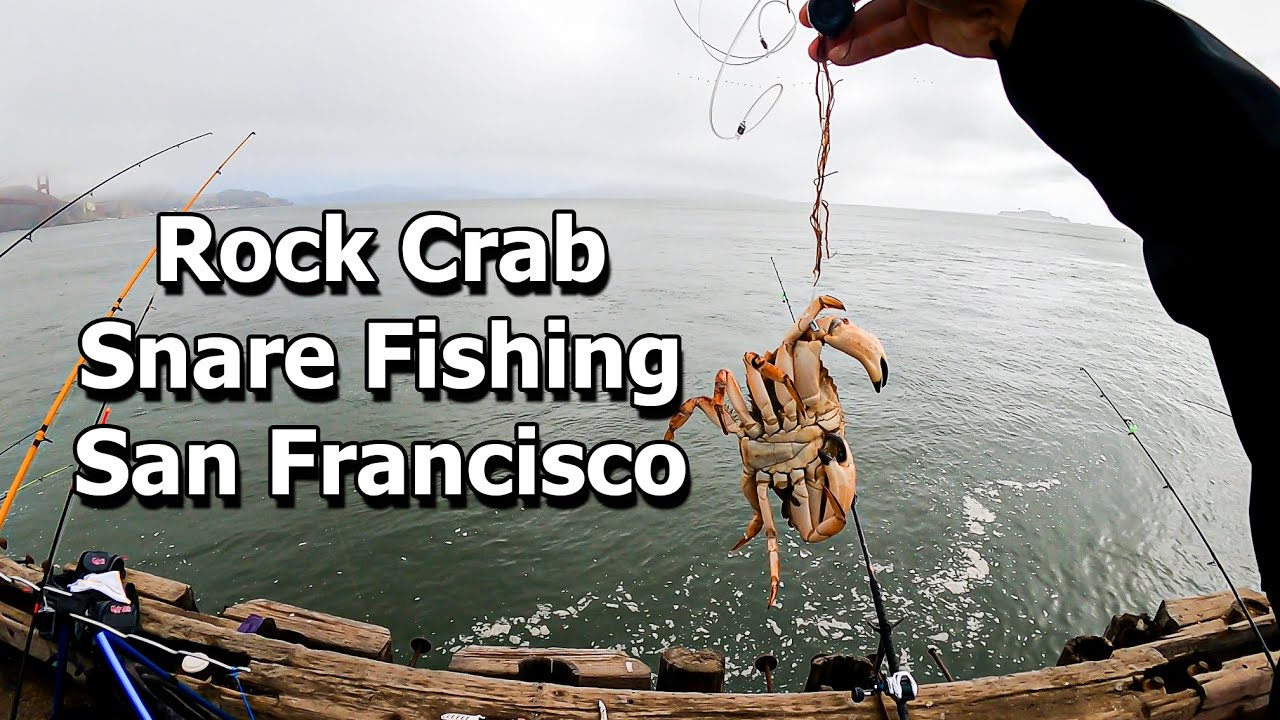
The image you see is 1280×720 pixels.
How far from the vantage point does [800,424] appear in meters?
4.34

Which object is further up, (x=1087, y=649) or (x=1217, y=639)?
(x=1217, y=639)

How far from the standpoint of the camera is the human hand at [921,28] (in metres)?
1.44

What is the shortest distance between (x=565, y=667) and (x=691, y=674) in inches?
46.9

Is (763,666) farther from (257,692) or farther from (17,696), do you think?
(17,696)

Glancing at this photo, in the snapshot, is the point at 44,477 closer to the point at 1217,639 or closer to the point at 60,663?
the point at 60,663

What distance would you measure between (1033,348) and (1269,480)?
29.6 meters

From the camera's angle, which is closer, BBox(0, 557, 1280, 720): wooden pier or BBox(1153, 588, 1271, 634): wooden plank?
BBox(0, 557, 1280, 720): wooden pier

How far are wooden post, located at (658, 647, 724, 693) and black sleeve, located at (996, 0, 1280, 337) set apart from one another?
531cm

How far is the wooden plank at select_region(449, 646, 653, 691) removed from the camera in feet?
17.1

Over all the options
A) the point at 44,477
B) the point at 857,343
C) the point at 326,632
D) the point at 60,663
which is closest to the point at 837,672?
the point at 857,343

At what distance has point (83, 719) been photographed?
4.05 metres

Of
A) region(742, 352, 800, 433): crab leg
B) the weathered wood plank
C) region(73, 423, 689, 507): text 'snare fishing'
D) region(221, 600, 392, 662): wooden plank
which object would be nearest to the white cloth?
region(221, 600, 392, 662): wooden plank

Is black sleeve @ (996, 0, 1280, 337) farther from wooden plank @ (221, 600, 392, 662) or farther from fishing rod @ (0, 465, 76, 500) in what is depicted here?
fishing rod @ (0, 465, 76, 500)

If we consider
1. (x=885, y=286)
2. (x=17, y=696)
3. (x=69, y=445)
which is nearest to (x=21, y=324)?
(x=69, y=445)
